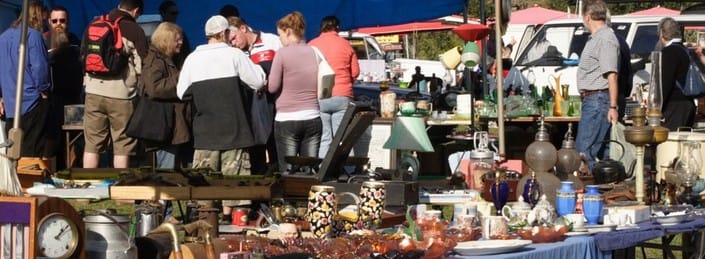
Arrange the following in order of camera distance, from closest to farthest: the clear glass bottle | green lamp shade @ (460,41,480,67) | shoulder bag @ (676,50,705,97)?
the clear glass bottle, shoulder bag @ (676,50,705,97), green lamp shade @ (460,41,480,67)

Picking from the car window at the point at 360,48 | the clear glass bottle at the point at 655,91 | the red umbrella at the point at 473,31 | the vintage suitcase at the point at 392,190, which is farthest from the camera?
the car window at the point at 360,48

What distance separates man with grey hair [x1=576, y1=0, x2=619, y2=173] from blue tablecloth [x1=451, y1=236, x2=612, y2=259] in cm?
346

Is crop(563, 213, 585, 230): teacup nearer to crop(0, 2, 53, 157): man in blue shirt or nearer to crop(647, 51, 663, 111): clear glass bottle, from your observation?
crop(647, 51, 663, 111): clear glass bottle

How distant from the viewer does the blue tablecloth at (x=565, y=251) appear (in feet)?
13.4

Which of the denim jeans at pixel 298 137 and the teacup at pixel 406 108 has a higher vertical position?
the teacup at pixel 406 108

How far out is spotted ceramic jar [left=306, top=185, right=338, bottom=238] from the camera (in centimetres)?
423

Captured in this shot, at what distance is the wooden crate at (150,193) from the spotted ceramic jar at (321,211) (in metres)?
0.86

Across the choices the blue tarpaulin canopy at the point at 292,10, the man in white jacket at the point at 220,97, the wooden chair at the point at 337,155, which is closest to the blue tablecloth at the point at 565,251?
the wooden chair at the point at 337,155

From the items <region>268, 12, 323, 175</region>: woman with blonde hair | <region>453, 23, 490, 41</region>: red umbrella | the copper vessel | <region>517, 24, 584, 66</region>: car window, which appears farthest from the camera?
<region>517, 24, 584, 66</region>: car window

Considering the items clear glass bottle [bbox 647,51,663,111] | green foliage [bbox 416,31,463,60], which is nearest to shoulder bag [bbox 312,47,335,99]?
clear glass bottle [bbox 647,51,663,111]

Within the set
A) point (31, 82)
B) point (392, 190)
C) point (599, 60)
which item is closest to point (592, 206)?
point (392, 190)

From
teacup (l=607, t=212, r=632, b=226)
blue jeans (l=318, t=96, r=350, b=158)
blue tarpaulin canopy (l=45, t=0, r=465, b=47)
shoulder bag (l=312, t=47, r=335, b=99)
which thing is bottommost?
teacup (l=607, t=212, r=632, b=226)

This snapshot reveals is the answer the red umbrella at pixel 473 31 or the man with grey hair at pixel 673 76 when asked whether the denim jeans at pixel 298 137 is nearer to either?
the red umbrella at pixel 473 31

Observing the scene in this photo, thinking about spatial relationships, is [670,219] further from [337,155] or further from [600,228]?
[337,155]
